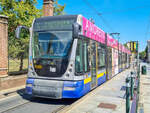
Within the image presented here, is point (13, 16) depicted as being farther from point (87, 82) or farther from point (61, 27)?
point (87, 82)

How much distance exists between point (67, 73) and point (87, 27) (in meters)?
2.56

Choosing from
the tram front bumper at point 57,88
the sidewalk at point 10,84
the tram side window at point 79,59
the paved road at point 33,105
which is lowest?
the paved road at point 33,105

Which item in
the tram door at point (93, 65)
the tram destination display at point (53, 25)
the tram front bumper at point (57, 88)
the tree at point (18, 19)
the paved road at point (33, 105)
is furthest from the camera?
the tree at point (18, 19)

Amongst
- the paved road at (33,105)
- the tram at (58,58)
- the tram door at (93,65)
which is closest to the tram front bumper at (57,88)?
the tram at (58,58)

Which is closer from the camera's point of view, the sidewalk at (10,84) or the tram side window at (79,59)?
the tram side window at (79,59)

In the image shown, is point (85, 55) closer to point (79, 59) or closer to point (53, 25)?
point (79, 59)

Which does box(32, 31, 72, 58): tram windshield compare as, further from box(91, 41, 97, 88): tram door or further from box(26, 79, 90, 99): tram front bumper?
box(91, 41, 97, 88): tram door

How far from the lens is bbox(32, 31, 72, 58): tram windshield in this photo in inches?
255

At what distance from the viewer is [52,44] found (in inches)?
260

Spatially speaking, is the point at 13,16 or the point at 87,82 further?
the point at 13,16

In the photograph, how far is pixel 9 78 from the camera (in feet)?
32.1

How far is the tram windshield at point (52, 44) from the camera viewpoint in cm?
649

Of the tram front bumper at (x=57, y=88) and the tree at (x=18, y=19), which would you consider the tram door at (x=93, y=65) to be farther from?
the tree at (x=18, y=19)

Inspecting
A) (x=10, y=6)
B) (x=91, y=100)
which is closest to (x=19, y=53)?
(x=10, y=6)
